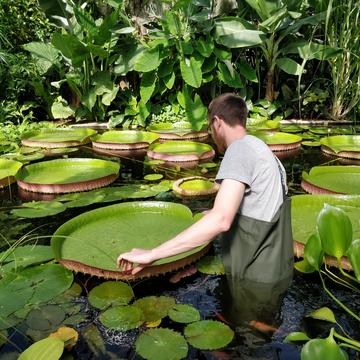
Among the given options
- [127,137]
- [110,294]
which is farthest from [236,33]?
[110,294]

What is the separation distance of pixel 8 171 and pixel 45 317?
93.5 inches

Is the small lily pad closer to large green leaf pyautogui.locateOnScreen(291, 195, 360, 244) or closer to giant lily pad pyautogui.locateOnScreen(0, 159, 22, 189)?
giant lily pad pyautogui.locateOnScreen(0, 159, 22, 189)

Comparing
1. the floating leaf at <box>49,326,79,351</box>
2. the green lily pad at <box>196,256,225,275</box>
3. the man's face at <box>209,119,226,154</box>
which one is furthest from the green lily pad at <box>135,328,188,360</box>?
the man's face at <box>209,119,226,154</box>

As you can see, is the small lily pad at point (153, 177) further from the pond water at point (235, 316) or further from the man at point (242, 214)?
the man at point (242, 214)

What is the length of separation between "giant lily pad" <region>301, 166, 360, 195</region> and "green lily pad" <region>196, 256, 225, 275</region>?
1246 mm

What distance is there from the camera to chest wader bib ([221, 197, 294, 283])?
1.97m

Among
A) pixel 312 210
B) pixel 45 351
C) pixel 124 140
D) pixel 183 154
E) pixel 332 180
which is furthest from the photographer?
pixel 124 140

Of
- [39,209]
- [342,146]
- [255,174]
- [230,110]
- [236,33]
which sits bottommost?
[342,146]

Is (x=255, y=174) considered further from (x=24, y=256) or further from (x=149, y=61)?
(x=149, y=61)

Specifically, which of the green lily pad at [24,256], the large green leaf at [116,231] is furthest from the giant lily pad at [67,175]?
the green lily pad at [24,256]

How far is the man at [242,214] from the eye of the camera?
1745 millimetres

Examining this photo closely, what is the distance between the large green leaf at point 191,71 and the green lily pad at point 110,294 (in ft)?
15.2

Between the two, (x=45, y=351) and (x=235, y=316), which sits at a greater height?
(x=45, y=351)

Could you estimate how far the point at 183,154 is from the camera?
4.54 meters
